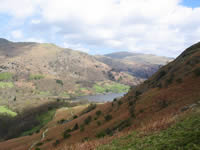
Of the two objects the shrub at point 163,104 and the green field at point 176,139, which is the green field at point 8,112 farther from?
the green field at point 176,139

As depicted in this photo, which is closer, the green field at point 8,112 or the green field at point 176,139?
the green field at point 176,139

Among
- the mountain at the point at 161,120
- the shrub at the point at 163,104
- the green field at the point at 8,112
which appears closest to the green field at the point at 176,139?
the mountain at the point at 161,120

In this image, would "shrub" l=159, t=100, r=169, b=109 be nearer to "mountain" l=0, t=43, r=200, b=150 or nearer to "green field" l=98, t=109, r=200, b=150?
"mountain" l=0, t=43, r=200, b=150

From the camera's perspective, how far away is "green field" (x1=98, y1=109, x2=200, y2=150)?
412 inches

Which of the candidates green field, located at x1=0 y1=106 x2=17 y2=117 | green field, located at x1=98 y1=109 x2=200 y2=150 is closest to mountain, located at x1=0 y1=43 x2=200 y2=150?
green field, located at x1=98 y1=109 x2=200 y2=150

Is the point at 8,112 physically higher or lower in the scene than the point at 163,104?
lower

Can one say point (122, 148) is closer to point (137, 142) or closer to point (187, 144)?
point (137, 142)

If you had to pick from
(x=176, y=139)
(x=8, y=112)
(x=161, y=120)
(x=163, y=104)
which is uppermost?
(x=163, y=104)

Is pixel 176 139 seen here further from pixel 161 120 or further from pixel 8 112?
pixel 8 112

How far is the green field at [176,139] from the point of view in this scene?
34.3ft

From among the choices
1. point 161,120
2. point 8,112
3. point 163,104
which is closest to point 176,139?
point 161,120

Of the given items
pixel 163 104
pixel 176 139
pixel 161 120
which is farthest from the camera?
pixel 163 104

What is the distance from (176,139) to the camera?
11695 mm

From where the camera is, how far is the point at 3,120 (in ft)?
508
